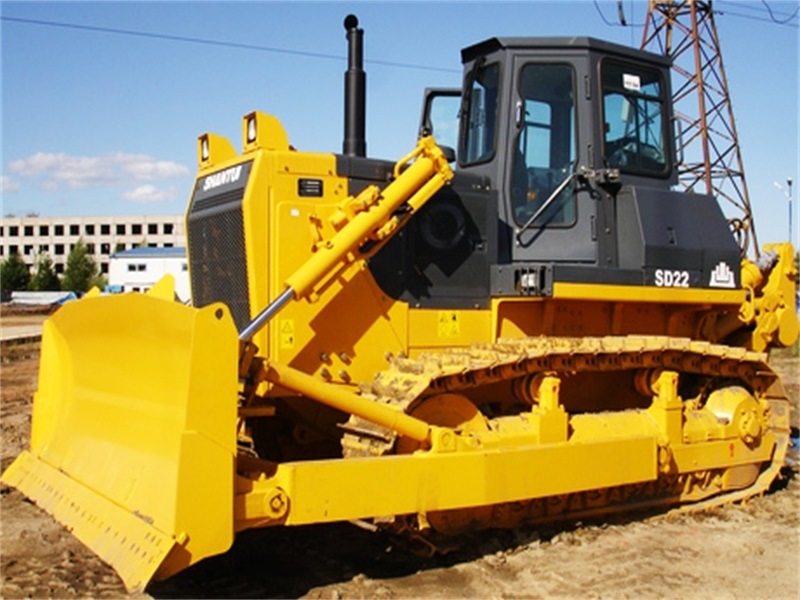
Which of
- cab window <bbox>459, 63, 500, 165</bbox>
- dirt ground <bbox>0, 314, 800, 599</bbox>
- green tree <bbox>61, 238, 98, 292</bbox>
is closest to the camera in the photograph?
dirt ground <bbox>0, 314, 800, 599</bbox>

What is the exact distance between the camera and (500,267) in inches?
261

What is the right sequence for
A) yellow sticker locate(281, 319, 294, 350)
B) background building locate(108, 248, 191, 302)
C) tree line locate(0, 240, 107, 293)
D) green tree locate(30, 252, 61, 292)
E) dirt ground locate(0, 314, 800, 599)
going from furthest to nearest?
green tree locate(30, 252, 61, 292) < tree line locate(0, 240, 107, 293) < background building locate(108, 248, 191, 302) < yellow sticker locate(281, 319, 294, 350) < dirt ground locate(0, 314, 800, 599)

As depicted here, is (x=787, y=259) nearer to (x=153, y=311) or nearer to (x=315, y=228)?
(x=315, y=228)

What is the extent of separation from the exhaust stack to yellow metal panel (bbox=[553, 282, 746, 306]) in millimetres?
1834

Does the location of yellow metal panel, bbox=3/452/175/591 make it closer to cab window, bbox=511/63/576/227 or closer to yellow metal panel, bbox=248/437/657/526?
yellow metal panel, bbox=248/437/657/526

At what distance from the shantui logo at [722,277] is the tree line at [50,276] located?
2684 inches

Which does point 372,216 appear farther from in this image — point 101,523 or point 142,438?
point 101,523

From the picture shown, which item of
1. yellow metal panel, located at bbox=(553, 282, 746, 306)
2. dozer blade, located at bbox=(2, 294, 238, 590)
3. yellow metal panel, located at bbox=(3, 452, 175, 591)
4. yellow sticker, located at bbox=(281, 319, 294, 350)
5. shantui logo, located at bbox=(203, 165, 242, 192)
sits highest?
shantui logo, located at bbox=(203, 165, 242, 192)

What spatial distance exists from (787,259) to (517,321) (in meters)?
3.06

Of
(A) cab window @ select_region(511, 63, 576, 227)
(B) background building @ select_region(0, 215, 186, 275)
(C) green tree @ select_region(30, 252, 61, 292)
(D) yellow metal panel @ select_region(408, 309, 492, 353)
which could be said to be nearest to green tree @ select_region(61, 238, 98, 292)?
(C) green tree @ select_region(30, 252, 61, 292)

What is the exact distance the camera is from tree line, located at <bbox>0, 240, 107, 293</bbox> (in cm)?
7100

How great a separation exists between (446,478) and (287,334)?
139 cm

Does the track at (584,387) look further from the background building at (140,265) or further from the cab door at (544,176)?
the background building at (140,265)

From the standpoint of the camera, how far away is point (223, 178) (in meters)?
6.42
